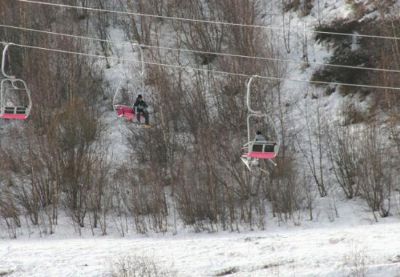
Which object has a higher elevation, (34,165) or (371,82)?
(371,82)

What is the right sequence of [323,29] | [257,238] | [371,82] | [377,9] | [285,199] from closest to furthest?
[257,238], [285,199], [371,82], [377,9], [323,29]

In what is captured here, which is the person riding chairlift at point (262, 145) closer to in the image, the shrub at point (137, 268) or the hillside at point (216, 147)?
the hillside at point (216, 147)

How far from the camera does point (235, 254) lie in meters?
23.6

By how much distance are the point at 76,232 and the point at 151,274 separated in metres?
7.09

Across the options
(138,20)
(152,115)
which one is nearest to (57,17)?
(138,20)

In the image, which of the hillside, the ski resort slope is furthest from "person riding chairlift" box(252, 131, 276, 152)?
the hillside

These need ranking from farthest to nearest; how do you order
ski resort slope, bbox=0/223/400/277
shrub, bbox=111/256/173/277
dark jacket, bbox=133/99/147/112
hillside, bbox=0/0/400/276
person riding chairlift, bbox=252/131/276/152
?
hillside, bbox=0/0/400/276 < shrub, bbox=111/256/173/277 < ski resort slope, bbox=0/223/400/277 < dark jacket, bbox=133/99/147/112 < person riding chairlift, bbox=252/131/276/152

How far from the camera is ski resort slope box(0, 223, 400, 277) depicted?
2130 cm

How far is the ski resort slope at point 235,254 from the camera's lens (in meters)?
21.3

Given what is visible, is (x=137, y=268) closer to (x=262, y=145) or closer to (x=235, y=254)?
(x=235, y=254)

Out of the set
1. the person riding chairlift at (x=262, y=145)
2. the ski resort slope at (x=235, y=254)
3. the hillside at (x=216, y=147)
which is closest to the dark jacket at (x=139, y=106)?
the hillside at (x=216, y=147)

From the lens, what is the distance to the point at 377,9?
109 ft

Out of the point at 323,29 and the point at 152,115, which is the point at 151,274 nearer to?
the point at 152,115

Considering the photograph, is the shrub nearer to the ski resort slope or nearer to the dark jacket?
the ski resort slope
